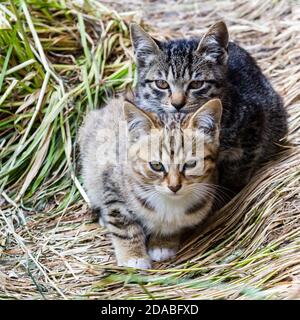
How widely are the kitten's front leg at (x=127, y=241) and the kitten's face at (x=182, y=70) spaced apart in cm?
62

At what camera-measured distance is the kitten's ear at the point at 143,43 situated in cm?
408

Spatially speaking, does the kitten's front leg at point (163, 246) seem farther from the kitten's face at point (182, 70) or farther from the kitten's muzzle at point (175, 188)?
the kitten's face at point (182, 70)

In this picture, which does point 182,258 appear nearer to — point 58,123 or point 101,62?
point 58,123

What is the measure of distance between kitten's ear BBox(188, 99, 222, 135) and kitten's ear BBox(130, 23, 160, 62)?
1.90ft

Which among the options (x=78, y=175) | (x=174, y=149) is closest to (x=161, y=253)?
(x=174, y=149)

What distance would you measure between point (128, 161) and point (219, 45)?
0.79 metres

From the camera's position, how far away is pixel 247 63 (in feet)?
14.4

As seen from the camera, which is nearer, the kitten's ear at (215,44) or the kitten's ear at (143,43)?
the kitten's ear at (215,44)

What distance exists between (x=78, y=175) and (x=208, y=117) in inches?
46.3

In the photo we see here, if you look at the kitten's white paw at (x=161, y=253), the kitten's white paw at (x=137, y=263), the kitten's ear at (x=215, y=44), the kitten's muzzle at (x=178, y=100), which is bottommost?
the kitten's white paw at (x=161, y=253)

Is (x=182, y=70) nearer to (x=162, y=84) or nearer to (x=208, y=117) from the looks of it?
(x=162, y=84)

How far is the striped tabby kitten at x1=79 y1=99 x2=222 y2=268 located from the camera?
3.68 metres

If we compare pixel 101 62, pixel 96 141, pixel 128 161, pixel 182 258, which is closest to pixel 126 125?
pixel 128 161

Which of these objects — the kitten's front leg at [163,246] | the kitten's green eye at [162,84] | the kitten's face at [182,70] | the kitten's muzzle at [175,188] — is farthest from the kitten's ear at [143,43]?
the kitten's front leg at [163,246]
